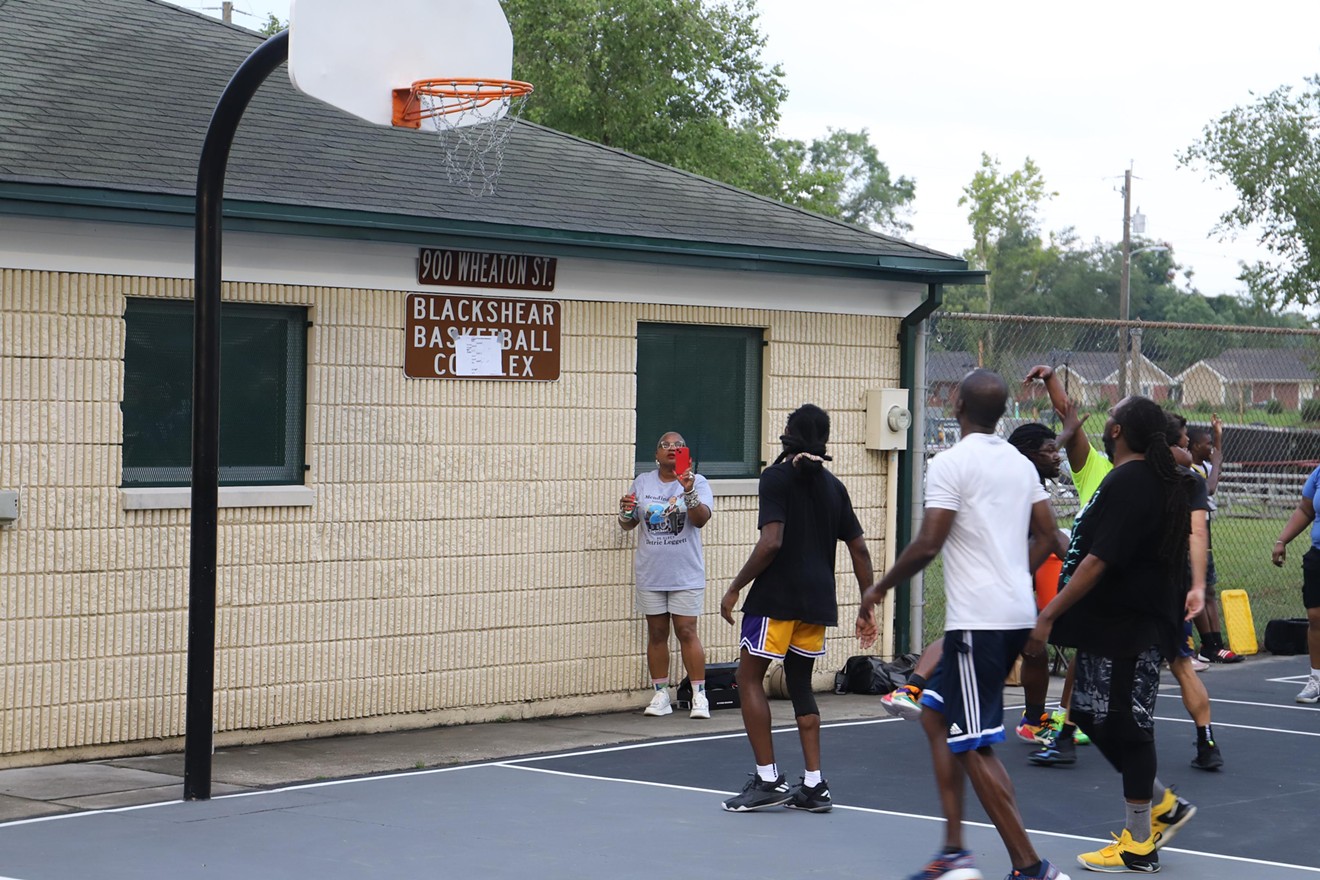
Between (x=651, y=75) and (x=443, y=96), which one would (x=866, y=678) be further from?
(x=651, y=75)

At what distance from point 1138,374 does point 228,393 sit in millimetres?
7902

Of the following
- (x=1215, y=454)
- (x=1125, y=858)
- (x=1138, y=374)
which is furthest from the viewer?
(x=1138, y=374)

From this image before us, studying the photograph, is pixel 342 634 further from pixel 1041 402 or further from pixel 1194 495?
pixel 1041 402

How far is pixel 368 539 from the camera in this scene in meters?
10.4

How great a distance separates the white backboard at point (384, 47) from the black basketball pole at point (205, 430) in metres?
0.17

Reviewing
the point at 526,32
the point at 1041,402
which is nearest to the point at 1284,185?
the point at 526,32

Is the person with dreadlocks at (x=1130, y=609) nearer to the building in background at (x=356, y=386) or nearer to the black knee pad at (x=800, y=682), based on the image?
the black knee pad at (x=800, y=682)

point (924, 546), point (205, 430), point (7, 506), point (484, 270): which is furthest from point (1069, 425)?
point (7, 506)

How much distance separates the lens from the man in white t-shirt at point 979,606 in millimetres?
6496

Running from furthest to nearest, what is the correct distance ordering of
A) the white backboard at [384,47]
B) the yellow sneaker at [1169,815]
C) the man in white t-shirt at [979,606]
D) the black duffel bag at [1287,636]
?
the black duffel bag at [1287,636] < the white backboard at [384,47] < the yellow sneaker at [1169,815] < the man in white t-shirt at [979,606]

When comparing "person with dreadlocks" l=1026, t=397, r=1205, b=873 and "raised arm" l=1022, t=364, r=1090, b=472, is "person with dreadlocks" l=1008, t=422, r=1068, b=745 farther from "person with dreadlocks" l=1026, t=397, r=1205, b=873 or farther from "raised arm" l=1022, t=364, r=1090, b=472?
"person with dreadlocks" l=1026, t=397, r=1205, b=873

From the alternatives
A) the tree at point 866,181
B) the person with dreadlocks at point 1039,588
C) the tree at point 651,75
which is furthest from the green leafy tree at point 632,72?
the tree at point 866,181

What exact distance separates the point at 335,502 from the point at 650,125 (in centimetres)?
2851

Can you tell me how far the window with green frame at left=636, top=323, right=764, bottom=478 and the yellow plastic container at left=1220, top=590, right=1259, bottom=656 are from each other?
5037mm
